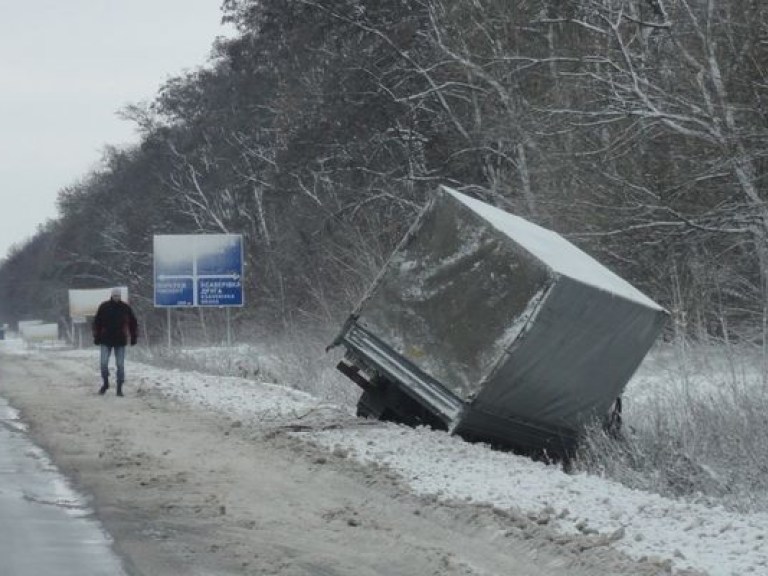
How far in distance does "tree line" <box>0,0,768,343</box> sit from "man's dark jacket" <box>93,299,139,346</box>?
5.38 metres

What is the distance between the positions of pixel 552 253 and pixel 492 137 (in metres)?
17.7

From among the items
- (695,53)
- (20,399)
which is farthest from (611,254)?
(20,399)

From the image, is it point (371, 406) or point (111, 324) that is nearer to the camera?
point (371, 406)

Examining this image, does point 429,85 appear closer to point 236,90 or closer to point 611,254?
point 611,254

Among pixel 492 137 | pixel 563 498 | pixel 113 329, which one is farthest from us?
pixel 492 137

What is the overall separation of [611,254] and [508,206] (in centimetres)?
666

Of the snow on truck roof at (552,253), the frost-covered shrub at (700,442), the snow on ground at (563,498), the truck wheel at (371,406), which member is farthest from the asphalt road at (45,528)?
the snow on truck roof at (552,253)

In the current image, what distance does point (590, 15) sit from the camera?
26.5 m

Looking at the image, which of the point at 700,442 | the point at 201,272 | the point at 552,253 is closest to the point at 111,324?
the point at 552,253

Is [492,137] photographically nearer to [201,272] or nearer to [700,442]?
[201,272]

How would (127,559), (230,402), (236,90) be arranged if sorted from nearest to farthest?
1. (127,559)
2. (230,402)
3. (236,90)

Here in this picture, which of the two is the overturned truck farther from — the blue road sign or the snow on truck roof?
the blue road sign

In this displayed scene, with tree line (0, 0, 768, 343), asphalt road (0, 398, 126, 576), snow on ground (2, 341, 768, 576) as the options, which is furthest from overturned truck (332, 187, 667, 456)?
asphalt road (0, 398, 126, 576)

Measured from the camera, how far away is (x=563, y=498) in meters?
10.8
